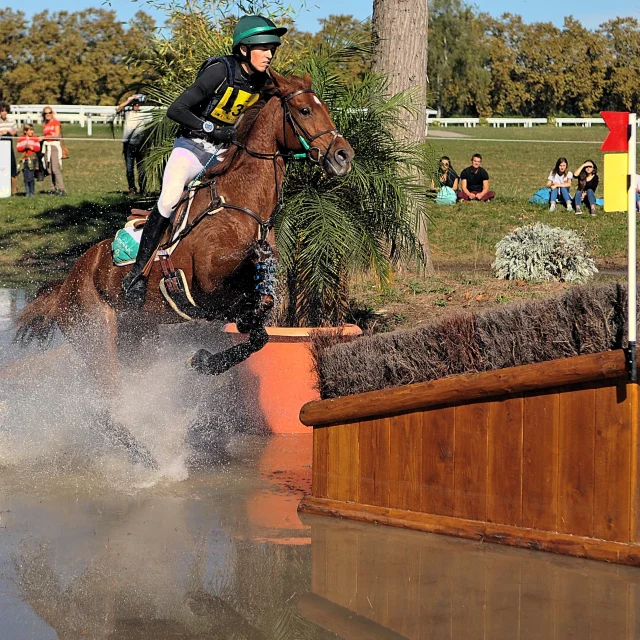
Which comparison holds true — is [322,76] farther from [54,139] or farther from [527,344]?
[54,139]

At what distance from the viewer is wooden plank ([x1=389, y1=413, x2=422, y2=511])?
5301 millimetres

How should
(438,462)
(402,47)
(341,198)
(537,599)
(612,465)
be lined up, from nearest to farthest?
1. (537,599)
2. (612,465)
3. (438,462)
4. (341,198)
5. (402,47)

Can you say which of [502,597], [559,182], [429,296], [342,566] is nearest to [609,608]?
[502,597]

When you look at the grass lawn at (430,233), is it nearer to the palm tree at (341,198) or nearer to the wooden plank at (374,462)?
the palm tree at (341,198)

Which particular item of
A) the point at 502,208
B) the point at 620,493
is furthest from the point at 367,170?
the point at 502,208

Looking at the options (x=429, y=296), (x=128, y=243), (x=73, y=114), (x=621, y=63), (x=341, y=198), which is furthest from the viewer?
(x=621, y=63)

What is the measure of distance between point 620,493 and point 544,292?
6.25 metres

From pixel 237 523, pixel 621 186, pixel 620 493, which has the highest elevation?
pixel 621 186

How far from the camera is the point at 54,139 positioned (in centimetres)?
2086

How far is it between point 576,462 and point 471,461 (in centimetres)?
57

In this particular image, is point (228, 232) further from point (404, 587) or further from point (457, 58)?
point (457, 58)

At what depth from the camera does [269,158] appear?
643cm

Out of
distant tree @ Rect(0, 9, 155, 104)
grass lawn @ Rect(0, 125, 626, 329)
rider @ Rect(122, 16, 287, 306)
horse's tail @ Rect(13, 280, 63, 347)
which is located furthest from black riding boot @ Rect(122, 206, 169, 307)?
distant tree @ Rect(0, 9, 155, 104)

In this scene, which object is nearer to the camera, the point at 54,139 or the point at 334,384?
the point at 334,384
